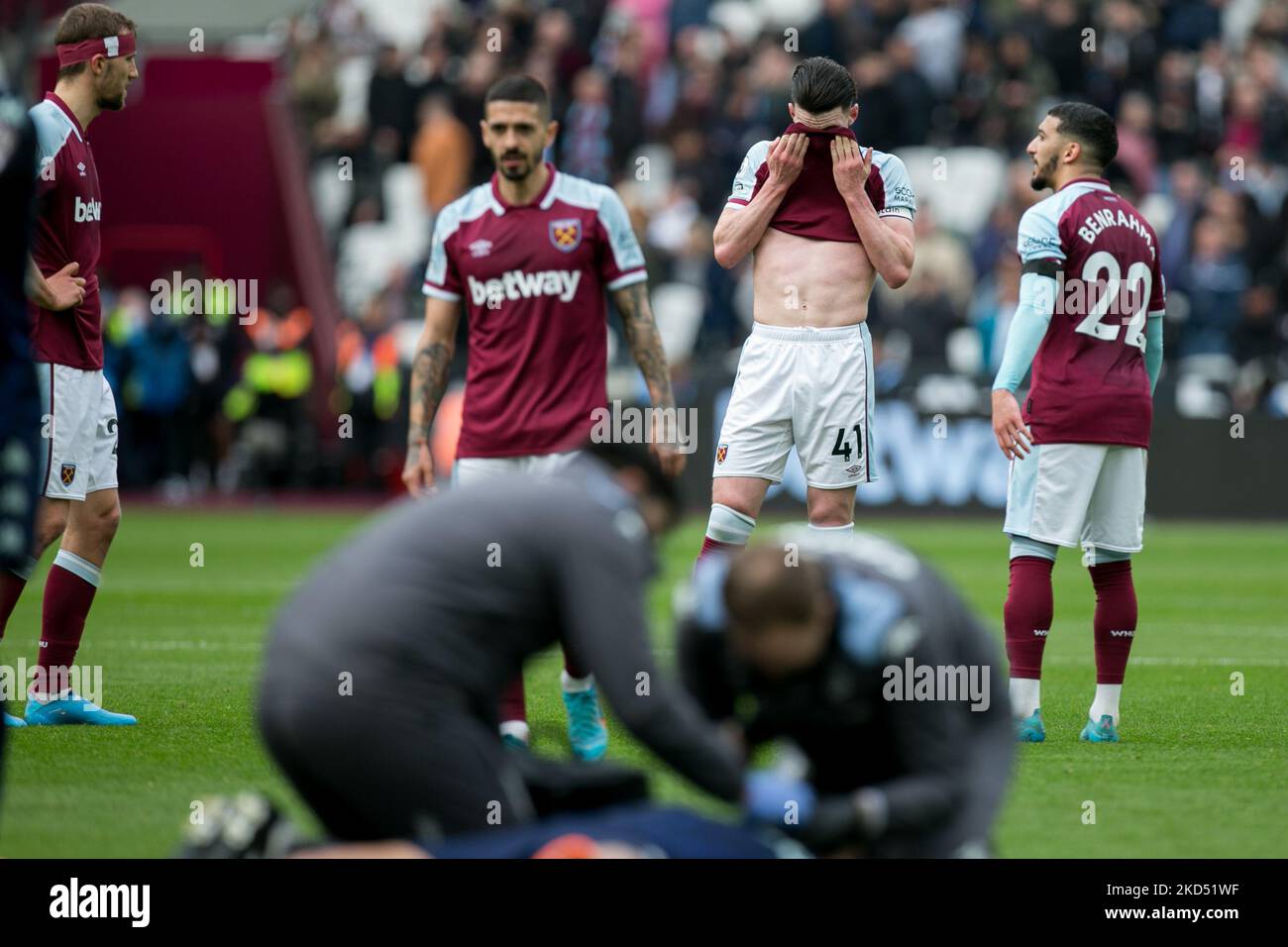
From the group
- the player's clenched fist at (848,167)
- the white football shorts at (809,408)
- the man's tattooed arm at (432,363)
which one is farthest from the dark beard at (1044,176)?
the man's tattooed arm at (432,363)

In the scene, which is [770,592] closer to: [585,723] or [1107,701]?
[585,723]

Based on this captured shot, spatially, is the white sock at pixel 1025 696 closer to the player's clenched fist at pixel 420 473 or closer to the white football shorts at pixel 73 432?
the player's clenched fist at pixel 420 473

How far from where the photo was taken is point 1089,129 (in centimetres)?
830

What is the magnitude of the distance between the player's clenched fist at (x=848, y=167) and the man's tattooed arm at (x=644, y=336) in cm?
97

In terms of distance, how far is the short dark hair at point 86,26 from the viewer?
8.22 meters

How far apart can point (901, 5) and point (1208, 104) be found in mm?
3947

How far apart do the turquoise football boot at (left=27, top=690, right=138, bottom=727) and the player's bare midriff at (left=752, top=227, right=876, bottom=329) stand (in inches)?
135

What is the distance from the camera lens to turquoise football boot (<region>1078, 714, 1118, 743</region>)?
813cm

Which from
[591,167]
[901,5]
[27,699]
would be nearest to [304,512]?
[591,167]

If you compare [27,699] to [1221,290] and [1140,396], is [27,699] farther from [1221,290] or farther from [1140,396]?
[1221,290]

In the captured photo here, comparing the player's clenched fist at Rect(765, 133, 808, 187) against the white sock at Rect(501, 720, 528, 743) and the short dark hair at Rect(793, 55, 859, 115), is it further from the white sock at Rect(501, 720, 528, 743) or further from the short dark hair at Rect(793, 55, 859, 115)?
the white sock at Rect(501, 720, 528, 743)

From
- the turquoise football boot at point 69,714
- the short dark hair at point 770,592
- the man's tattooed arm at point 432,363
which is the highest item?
the man's tattooed arm at point 432,363

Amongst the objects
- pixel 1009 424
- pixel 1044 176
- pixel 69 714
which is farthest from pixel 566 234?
pixel 69 714

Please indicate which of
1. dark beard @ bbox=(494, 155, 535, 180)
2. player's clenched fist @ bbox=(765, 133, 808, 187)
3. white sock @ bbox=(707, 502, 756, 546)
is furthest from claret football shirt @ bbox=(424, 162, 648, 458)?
white sock @ bbox=(707, 502, 756, 546)
